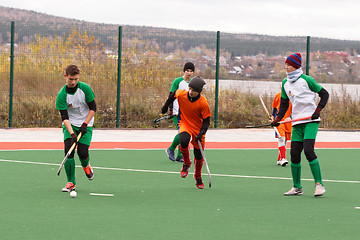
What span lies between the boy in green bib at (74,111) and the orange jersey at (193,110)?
1253 mm

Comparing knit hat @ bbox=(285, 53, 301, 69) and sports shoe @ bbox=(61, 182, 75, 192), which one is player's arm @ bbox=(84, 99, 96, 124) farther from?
knit hat @ bbox=(285, 53, 301, 69)

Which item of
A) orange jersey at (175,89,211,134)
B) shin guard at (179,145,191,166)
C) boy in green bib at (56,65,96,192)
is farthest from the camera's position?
shin guard at (179,145,191,166)

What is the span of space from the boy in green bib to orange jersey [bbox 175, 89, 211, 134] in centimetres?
125

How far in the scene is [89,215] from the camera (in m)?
8.27

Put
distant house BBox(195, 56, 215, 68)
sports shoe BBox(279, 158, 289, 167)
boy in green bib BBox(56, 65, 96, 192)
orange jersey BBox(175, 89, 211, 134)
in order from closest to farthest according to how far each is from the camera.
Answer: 1. boy in green bib BBox(56, 65, 96, 192)
2. orange jersey BBox(175, 89, 211, 134)
3. sports shoe BBox(279, 158, 289, 167)
4. distant house BBox(195, 56, 215, 68)

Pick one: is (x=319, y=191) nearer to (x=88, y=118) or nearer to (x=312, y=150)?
(x=312, y=150)

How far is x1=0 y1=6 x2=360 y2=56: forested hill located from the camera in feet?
69.4

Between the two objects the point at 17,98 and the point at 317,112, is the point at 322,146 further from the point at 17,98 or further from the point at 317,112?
the point at 17,98

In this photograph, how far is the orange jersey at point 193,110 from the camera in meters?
10.1

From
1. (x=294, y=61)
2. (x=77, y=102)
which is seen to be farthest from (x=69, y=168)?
(x=294, y=61)

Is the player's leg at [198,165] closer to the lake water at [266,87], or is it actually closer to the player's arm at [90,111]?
the player's arm at [90,111]

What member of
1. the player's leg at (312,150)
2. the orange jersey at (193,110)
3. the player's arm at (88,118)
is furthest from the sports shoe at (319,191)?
the player's arm at (88,118)

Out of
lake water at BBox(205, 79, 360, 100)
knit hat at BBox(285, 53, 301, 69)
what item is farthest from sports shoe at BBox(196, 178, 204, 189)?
lake water at BBox(205, 79, 360, 100)

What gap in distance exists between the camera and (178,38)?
22.3 meters
